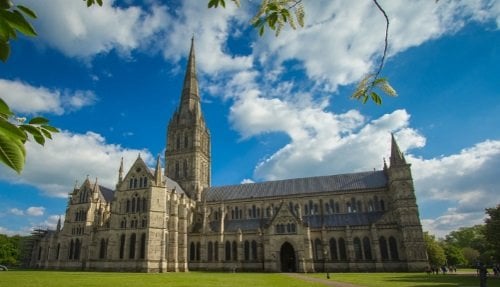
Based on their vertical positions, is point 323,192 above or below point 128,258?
above

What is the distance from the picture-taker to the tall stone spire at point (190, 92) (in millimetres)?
74500

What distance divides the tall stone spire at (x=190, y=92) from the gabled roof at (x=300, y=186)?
18.9 m

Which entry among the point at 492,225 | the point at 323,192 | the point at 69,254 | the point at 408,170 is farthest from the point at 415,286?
the point at 69,254

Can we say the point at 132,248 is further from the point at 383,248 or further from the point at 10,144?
the point at 10,144

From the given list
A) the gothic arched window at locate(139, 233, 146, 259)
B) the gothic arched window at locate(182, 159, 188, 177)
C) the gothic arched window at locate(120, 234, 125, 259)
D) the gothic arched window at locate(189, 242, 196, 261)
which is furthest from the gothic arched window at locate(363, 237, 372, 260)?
the gothic arched window at locate(120, 234, 125, 259)

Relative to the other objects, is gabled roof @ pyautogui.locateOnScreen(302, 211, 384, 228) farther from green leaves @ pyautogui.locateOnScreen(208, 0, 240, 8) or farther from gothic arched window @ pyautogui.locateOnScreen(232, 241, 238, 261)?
green leaves @ pyautogui.locateOnScreen(208, 0, 240, 8)

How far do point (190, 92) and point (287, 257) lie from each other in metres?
42.1

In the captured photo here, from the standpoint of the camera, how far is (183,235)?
182ft

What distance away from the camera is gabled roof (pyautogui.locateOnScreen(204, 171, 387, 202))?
58.5m

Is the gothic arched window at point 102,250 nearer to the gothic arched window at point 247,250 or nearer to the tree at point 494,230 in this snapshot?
the gothic arched window at point 247,250

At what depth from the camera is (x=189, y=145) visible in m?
70.4

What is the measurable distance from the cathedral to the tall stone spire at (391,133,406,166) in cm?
18

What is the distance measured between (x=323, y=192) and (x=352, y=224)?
8.32 metres

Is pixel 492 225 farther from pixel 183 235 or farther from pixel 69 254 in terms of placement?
pixel 69 254
